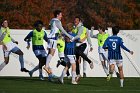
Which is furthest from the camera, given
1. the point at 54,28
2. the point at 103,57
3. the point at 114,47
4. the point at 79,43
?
the point at 103,57

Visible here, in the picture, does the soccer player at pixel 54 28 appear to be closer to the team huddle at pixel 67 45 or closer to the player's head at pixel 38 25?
the team huddle at pixel 67 45

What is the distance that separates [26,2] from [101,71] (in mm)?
21561

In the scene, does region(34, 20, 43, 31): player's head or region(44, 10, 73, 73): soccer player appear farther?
region(34, 20, 43, 31): player's head

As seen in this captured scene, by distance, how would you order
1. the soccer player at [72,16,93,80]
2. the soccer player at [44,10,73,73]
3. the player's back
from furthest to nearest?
the soccer player at [44,10,73,73], the soccer player at [72,16,93,80], the player's back

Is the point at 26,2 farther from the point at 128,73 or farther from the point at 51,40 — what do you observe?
the point at 51,40

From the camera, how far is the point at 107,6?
5662 centimetres

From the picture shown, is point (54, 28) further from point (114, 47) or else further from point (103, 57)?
point (103, 57)

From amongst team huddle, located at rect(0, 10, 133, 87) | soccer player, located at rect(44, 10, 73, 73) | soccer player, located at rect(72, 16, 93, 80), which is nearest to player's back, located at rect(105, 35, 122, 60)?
team huddle, located at rect(0, 10, 133, 87)

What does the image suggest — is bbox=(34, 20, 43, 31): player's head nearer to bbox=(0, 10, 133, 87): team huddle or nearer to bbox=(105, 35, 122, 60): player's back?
bbox=(0, 10, 133, 87): team huddle

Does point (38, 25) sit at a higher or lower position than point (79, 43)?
higher

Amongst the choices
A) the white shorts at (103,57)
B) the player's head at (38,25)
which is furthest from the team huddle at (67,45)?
the white shorts at (103,57)

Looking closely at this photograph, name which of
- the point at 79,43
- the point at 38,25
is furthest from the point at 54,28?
the point at 79,43

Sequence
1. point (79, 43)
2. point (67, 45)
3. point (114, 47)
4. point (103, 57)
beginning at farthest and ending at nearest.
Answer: point (103, 57) → point (79, 43) → point (67, 45) → point (114, 47)

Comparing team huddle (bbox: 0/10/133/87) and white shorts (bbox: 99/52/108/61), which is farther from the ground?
team huddle (bbox: 0/10/133/87)
